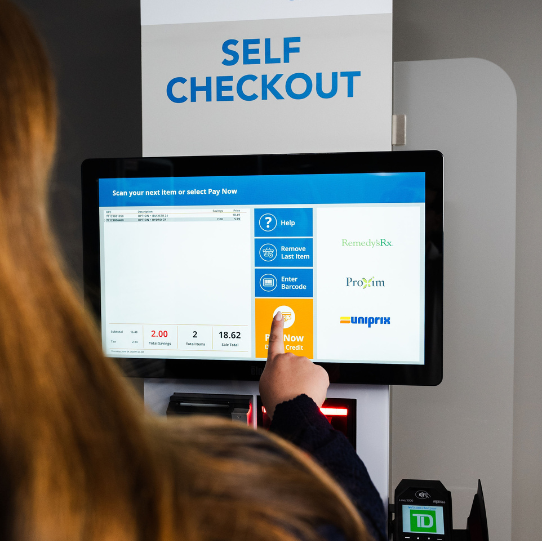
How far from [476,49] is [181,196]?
3.83 feet

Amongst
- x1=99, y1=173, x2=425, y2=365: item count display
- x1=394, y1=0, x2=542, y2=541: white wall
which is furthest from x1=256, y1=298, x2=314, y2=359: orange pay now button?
x1=394, y1=0, x2=542, y2=541: white wall

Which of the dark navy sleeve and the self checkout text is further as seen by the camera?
the self checkout text

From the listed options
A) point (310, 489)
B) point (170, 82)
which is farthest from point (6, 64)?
point (170, 82)

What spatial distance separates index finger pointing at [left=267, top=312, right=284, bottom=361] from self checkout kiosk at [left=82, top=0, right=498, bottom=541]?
56 millimetres

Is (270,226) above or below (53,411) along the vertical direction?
above

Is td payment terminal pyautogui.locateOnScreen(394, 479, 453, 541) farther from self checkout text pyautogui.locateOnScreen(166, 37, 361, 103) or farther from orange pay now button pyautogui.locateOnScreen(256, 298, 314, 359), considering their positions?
self checkout text pyautogui.locateOnScreen(166, 37, 361, 103)

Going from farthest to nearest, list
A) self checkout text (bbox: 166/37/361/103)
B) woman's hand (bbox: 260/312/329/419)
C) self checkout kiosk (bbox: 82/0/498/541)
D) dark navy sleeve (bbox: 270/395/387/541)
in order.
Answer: self checkout text (bbox: 166/37/361/103)
self checkout kiosk (bbox: 82/0/498/541)
woman's hand (bbox: 260/312/329/419)
dark navy sleeve (bbox: 270/395/387/541)

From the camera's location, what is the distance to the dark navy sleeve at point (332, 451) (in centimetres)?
62

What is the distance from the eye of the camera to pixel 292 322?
0.99 meters

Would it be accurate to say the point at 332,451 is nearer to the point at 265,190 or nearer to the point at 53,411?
the point at 53,411

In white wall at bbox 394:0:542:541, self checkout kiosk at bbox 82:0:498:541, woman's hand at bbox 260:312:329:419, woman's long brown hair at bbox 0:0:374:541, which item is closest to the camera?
woman's long brown hair at bbox 0:0:374:541

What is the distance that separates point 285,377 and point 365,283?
0.25 metres

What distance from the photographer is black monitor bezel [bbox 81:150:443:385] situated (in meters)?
0.94

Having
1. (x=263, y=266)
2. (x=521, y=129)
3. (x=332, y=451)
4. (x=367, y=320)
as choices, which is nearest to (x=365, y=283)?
(x=367, y=320)
